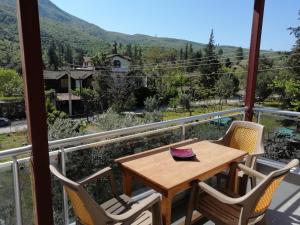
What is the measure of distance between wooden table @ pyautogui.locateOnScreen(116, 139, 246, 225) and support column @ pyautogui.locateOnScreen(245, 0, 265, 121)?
147 centimetres

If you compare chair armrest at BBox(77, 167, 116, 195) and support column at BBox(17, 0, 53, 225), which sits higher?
support column at BBox(17, 0, 53, 225)

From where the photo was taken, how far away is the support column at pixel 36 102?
1.55 meters

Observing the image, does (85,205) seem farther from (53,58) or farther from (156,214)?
(53,58)

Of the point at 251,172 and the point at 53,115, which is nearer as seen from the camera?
the point at 251,172

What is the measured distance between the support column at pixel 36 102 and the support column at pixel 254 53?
287 centimetres

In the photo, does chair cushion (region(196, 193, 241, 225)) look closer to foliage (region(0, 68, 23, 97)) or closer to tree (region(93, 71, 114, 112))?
tree (region(93, 71, 114, 112))

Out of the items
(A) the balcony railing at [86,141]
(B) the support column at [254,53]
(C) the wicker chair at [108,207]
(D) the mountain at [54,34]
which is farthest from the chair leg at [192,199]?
(B) the support column at [254,53]

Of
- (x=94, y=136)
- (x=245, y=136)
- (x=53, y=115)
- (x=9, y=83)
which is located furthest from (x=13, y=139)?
(x=245, y=136)

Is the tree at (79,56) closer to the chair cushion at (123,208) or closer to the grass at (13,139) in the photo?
the grass at (13,139)

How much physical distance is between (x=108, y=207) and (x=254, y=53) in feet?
9.34

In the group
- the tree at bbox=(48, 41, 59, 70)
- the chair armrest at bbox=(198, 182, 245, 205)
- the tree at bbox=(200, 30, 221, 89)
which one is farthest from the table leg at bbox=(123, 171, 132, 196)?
the tree at bbox=(48, 41, 59, 70)

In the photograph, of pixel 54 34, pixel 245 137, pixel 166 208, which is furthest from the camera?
pixel 54 34

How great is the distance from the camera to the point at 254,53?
139 inches

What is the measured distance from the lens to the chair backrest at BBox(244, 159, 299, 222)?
1665 mm
